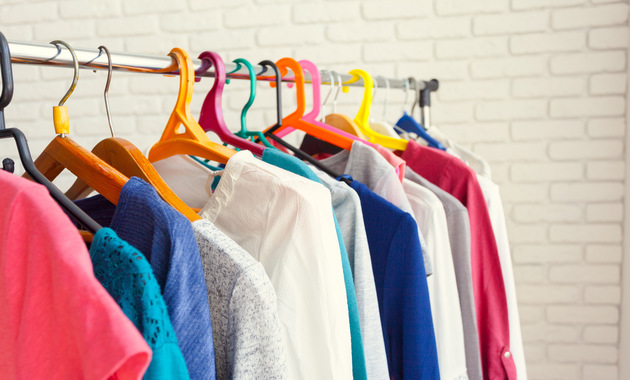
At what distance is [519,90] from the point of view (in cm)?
194

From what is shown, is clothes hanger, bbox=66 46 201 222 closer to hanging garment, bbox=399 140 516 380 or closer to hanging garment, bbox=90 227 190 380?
hanging garment, bbox=90 227 190 380

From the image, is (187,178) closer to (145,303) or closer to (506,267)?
(145,303)

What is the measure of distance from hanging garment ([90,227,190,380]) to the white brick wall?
159 centimetres

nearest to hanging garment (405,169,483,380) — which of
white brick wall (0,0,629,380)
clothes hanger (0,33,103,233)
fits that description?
clothes hanger (0,33,103,233)

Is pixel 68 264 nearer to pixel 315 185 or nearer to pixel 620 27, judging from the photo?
pixel 315 185

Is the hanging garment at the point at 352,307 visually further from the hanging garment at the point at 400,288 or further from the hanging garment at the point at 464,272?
the hanging garment at the point at 464,272

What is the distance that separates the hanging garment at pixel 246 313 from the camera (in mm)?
575

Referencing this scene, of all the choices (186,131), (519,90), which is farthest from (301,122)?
(519,90)

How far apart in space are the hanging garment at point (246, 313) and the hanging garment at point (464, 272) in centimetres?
55

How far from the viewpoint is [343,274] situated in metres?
0.73

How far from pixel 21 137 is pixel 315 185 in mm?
336

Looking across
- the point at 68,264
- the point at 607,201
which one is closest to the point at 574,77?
the point at 607,201

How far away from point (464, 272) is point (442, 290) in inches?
3.8

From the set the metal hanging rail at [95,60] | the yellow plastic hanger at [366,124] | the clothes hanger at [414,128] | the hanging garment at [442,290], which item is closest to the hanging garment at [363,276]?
the hanging garment at [442,290]
